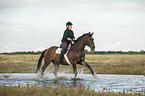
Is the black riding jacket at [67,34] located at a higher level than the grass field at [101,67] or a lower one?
higher

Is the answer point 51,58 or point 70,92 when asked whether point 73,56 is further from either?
point 70,92

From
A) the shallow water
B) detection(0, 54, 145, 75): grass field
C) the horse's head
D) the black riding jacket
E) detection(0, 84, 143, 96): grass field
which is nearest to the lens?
detection(0, 84, 143, 96): grass field

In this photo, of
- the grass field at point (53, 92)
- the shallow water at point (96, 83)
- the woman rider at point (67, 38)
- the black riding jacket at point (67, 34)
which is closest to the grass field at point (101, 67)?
the shallow water at point (96, 83)

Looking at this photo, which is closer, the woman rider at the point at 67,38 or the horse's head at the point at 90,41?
the horse's head at the point at 90,41

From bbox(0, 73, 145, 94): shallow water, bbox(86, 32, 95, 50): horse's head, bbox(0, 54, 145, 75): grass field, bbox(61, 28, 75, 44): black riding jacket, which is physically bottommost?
bbox(0, 73, 145, 94): shallow water

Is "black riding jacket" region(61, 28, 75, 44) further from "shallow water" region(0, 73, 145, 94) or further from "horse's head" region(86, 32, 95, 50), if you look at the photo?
"shallow water" region(0, 73, 145, 94)

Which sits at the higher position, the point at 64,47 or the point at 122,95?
the point at 64,47

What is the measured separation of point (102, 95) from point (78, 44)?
19.4ft

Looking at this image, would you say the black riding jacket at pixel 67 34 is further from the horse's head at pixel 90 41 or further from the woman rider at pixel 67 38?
the horse's head at pixel 90 41

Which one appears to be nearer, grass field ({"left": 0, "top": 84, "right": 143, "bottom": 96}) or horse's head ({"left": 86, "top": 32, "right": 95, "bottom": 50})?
grass field ({"left": 0, "top": 84, "right": 143, "bottom": 96})

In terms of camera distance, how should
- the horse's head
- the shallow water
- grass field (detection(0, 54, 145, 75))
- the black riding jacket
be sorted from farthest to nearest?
grass field (detection(0, 54, 145, 75)) → the black riding jacket → the horse's head → the shallow water

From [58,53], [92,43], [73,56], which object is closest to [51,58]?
[58,53]

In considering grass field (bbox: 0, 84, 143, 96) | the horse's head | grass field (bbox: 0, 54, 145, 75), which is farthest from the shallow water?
grass field (bbox: 0, 54, 145, 75)

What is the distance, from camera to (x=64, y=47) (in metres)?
13.5
